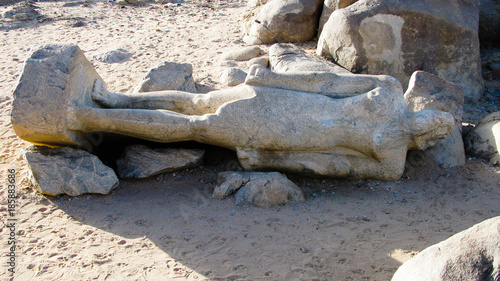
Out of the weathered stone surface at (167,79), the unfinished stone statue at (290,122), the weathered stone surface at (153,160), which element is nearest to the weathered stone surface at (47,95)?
the unfinished stone statue at (290,122)

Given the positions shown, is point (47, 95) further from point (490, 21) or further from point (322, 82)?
point (490, 21)

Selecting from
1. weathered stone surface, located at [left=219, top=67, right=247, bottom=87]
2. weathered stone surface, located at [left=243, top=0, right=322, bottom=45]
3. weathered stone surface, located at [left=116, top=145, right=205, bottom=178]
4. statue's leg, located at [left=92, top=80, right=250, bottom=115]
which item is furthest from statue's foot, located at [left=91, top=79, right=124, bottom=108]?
weathered stone surface, located at [left=243, top=0, right=322, bottom=45]

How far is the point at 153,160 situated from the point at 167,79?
49.3 inches

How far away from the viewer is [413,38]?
4887 millimetres

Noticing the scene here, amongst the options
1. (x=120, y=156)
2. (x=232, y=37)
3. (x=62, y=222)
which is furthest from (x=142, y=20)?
(x=62, y=222)

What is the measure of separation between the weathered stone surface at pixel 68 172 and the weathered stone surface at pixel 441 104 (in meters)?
2.90

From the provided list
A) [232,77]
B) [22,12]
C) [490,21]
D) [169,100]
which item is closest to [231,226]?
[169,100]

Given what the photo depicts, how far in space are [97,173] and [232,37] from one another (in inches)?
150

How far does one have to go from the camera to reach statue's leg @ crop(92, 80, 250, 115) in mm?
3715

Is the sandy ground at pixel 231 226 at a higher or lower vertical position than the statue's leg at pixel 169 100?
lower

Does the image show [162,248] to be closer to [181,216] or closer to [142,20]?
[181,216]

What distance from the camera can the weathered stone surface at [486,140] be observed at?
3.86m

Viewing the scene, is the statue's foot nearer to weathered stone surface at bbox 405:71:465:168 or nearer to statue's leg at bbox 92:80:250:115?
statue's leg at bbox 92:80:250:115

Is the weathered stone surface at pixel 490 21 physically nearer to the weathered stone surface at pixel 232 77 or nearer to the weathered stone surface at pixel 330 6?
the weathered stone surface at pixel 330 6
